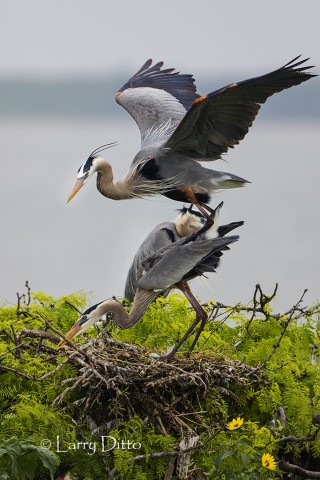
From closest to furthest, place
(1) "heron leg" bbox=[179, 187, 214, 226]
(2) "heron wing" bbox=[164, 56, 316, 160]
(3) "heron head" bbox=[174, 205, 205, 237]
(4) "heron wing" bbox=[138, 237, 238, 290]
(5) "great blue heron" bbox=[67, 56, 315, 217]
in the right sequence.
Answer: (4) "heron wing" bbox=[138, 237, 238, 290]
(2) "heron wing" bbox=[164, 56, 316, 160]
(5) "great blue heron" bbox=[67, 56, 315, 217]
(1) "heron leg" bbox=[179, 187, 214, 226]
(3) "heron head" bbox=[174, 205, 205, 237]

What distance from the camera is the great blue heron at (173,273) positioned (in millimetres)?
5598

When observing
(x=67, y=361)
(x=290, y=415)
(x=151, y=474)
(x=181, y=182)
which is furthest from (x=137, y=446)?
(x=181, y=182)

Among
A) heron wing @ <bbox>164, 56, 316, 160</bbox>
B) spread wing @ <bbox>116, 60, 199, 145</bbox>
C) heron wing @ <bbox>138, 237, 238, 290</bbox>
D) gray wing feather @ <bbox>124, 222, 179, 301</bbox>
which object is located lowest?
heron wing @ <bbox>138, 237, 238, 290</bbox>

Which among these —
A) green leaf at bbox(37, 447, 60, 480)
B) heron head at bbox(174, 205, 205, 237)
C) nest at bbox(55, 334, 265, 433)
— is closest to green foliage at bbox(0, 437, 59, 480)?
green leaf at bbox(37, 447, 60, 480)

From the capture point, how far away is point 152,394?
494 cm

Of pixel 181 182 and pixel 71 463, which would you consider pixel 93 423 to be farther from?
pixel 181 182

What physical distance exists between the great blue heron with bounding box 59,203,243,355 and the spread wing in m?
1.74

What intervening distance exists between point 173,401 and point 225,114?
7.03ft

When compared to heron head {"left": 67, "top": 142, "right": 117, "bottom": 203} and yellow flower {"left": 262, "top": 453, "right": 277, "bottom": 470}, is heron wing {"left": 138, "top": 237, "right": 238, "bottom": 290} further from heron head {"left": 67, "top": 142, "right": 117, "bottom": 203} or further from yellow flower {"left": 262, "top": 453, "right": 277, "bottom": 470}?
yellow flower {"left": 262, "top": 453, "right": 277, "bottom": 470}

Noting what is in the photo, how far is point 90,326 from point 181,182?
1.54 m

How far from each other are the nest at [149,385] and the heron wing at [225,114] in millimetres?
1644

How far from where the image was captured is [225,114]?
253 inches

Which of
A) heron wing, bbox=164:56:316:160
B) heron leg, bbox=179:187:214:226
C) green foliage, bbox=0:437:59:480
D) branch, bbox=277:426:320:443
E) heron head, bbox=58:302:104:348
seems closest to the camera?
green foliage, bbox=0:437:59:480

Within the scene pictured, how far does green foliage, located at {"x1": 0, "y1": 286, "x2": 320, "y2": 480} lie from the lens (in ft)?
14.8
